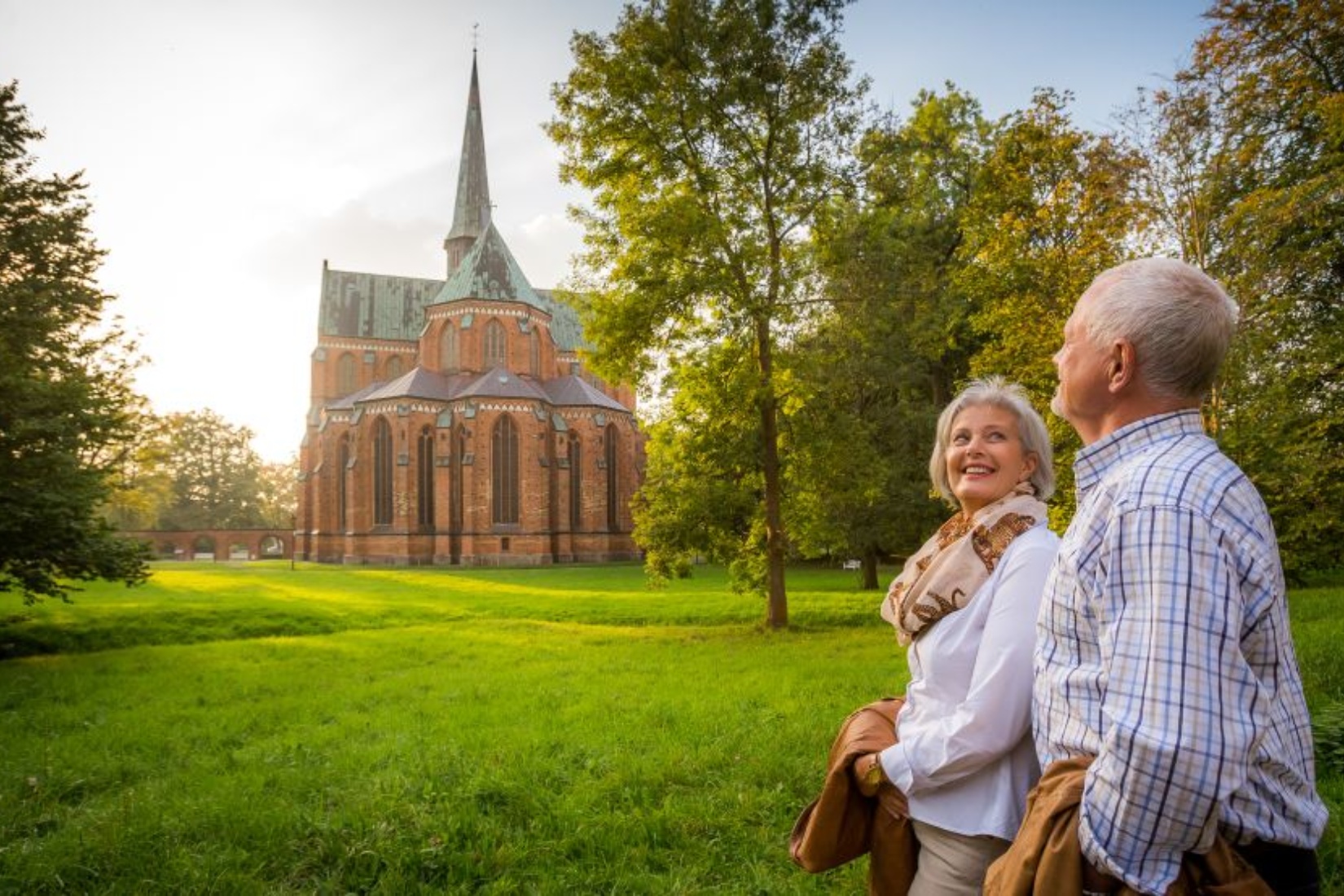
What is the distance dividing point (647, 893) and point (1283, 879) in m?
3.15

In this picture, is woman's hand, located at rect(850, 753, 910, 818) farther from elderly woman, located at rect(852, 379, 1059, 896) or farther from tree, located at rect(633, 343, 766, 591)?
tree, located at rect(633, 343, 766, 591)

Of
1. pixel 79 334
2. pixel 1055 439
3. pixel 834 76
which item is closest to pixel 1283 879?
pixel 1055 439

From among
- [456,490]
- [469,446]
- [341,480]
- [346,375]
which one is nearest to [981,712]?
[469,446]

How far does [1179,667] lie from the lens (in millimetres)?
1415

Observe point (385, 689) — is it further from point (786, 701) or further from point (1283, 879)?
point (1283, 879)

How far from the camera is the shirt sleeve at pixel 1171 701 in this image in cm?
140

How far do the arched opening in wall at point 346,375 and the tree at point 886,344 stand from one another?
130 ft

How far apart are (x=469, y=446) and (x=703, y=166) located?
29879 millimetres

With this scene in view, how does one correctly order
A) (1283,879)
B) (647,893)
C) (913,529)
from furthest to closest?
(913,529)
(647,893)
(1283,879)

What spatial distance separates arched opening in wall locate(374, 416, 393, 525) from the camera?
4306 centimetres

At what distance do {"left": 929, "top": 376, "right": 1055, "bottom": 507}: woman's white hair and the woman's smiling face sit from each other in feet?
0.05

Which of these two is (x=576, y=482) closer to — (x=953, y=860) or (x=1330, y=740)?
(x=1330, y=740)

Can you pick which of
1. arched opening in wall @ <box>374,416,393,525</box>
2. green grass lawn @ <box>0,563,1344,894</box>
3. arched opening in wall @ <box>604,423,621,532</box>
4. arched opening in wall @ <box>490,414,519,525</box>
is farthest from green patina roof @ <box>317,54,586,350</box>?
green grass lawn @ <box>0,563,1344,894</box>

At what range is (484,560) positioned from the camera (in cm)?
4066
